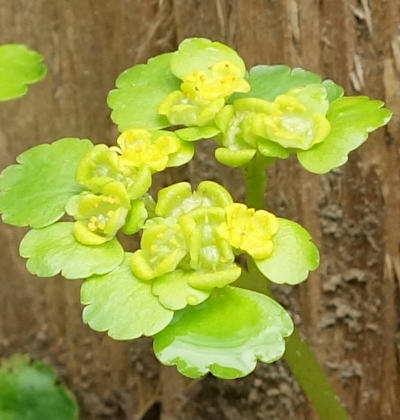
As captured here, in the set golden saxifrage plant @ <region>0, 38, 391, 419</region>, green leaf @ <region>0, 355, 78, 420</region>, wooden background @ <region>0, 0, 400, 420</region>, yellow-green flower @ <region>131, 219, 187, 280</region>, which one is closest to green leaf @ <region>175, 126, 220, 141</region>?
golden saxifrage plant @ <region>0, 38, 391, 419</region>

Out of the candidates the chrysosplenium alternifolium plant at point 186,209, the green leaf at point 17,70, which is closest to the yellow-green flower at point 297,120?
the chrysosplenium alternifolium plant at point 186,209

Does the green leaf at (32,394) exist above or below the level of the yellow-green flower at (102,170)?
below

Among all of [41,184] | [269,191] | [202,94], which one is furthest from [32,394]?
[202,94]

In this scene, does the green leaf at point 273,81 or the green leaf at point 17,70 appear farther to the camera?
the green leaf at point 17,70

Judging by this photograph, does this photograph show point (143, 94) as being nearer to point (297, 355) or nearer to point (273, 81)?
point (273, 81)

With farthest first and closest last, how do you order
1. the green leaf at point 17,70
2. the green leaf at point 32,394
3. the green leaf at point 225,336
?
the green leaf at point 32,394
the green leaf at point 17,70
the green leaf at point 225,336

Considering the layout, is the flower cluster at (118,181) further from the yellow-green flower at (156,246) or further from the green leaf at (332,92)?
the green leaf at (332,92)

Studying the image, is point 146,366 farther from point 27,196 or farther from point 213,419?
point 27,196

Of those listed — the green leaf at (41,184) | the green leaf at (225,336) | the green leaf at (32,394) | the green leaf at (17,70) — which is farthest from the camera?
the green leaf at (32,394)
